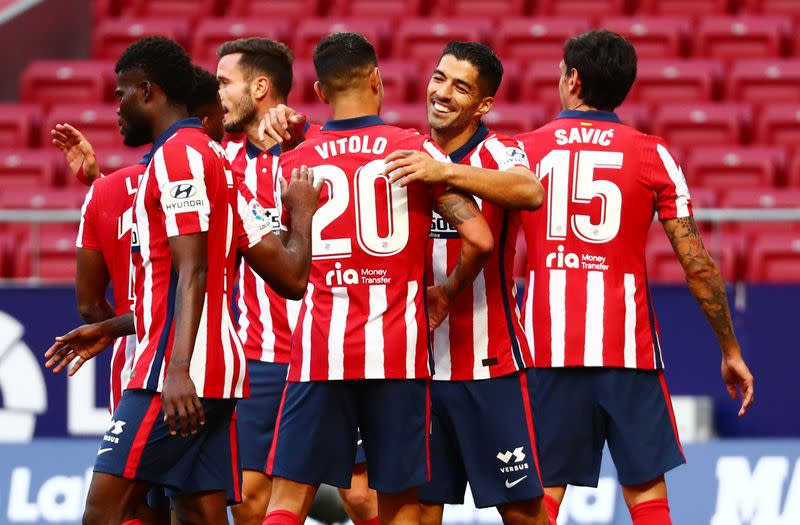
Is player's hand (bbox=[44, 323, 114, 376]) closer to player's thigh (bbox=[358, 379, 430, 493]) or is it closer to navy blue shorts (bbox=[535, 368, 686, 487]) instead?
player's thigh (bbox=[358, 379, 430, 493])

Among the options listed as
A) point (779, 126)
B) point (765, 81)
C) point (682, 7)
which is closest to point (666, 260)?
point (779, 126)

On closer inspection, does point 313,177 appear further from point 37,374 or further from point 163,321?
point 37,374

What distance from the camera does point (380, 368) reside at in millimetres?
4938

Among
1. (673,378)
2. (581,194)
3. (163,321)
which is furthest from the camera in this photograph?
(673,378)

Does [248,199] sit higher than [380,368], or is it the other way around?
[248,199]

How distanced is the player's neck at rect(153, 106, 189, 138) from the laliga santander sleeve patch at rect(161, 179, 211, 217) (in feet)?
0.91

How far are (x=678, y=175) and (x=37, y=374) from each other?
493 cm

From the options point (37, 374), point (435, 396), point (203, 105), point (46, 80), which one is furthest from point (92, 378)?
point (46, 80)

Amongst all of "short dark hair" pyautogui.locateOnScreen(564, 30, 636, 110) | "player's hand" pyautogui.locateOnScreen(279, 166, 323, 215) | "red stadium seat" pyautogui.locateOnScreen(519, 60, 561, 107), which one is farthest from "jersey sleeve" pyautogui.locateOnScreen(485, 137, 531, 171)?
"red stadium seat" pyautogui.locateOnScreen(519, 60, 561, 107)

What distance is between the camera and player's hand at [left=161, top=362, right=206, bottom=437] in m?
4.35

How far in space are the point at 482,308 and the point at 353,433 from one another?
69cm

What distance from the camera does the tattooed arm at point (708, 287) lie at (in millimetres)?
5566

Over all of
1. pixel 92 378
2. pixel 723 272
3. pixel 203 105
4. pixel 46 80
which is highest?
pixel 46 80

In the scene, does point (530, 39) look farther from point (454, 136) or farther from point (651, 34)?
point (454, 136)
